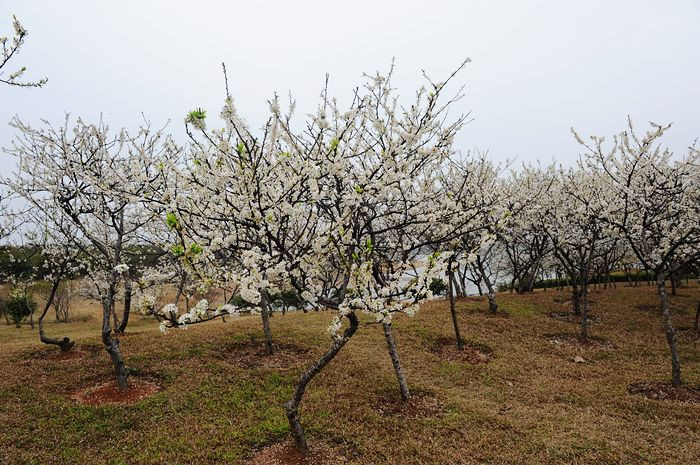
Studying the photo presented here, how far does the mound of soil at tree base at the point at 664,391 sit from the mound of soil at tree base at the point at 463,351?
384cm

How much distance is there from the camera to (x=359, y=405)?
8.84 meters

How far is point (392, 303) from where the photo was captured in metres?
5.88

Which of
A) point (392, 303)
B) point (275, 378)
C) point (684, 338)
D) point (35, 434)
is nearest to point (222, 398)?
point (275, 378)

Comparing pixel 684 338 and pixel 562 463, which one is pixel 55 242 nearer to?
pixel 562 463

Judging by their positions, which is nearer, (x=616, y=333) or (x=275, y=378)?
(x=275, y=378)

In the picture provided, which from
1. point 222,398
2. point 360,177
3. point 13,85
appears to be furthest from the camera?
point 222,398

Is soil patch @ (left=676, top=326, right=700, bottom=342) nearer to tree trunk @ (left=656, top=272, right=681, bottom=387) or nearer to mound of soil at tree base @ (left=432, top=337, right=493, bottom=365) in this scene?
tree trunk @ (left=656, top=272, right=681, bottom=387)

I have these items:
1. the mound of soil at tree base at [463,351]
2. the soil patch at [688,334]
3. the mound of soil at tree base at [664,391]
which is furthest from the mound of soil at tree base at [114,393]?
the soil patch at [688,334]

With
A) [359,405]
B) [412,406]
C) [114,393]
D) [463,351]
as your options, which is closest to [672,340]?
[463,351]

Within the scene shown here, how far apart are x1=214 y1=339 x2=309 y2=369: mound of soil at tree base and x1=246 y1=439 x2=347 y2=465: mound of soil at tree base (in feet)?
13.5

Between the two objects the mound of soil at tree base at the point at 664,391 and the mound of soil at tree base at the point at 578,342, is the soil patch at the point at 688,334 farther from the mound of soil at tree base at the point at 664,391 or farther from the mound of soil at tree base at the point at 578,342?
the mound of soil at tree base at the point at 664,391

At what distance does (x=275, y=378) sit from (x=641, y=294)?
21696mm

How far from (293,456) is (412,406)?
3160 mm

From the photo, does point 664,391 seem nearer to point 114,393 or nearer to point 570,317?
point 570,317
